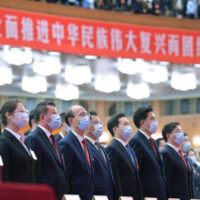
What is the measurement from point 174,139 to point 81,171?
1159mm

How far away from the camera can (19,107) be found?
3223 millimetres

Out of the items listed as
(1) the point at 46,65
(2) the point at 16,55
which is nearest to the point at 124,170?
(2) the point at 16,55

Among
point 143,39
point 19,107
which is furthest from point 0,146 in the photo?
point 143,39

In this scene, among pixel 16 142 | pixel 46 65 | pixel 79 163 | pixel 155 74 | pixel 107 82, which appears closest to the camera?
pixel 16 142

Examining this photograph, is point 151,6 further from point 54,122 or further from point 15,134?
point 15,134

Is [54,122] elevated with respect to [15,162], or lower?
elevated

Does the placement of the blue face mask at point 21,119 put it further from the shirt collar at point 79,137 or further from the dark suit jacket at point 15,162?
the shirt collar at point 79,137

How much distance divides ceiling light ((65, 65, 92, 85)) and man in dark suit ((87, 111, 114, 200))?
5797 millimetres

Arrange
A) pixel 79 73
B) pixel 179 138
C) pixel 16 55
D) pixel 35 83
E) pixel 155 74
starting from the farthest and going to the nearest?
pixel 35 83 → pixel 155 74 → pixel 79 73 → pixel 16 55 → pixel 179 138

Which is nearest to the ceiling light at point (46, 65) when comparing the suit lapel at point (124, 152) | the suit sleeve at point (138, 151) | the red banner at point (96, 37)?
the red banner at point (96, 37)

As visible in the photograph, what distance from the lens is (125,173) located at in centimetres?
387

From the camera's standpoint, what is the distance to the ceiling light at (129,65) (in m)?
9.17

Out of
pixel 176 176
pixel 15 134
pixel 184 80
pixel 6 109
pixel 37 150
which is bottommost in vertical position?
pixel 176 176

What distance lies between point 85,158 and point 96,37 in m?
5.10
